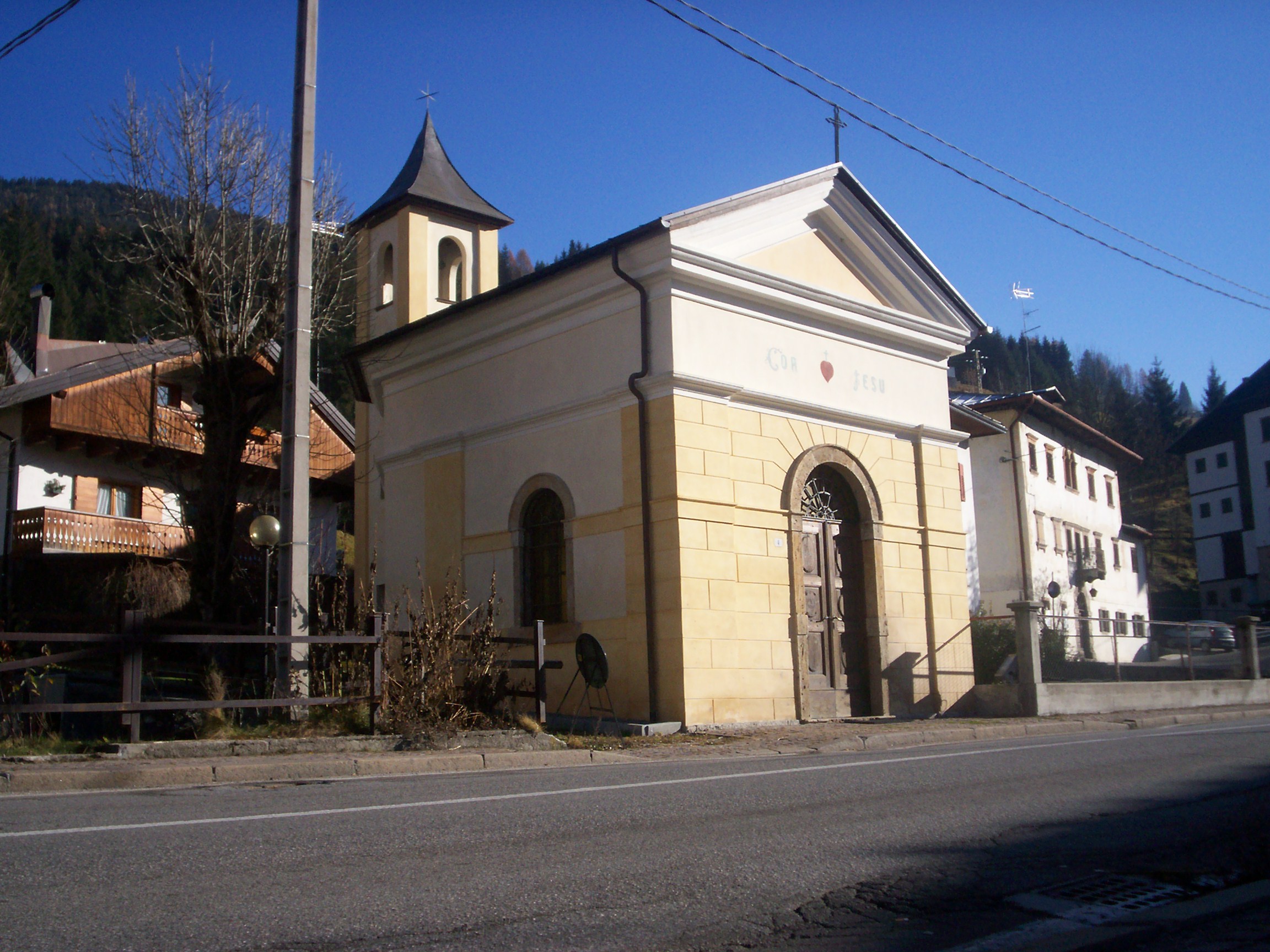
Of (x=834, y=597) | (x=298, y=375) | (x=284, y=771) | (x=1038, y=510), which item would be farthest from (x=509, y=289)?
(x=1038, y=510)

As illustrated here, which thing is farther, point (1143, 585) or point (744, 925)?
point (1143, 585)

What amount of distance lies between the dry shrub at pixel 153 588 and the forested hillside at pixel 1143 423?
149ft

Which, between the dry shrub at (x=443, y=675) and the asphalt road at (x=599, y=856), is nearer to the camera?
the asphalt road at (x=599, y=856)

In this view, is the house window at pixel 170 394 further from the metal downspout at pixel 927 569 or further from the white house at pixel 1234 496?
the white house at pixel 1234 496

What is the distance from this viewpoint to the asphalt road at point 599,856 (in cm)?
418

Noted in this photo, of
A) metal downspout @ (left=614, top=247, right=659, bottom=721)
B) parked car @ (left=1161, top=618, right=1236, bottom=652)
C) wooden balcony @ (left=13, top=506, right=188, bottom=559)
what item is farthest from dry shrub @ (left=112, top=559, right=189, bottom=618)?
parked car @ (left=1161, top=618, right=1236, bottom=652)

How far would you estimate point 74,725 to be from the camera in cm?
1222

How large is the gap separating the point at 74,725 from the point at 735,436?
8678mm

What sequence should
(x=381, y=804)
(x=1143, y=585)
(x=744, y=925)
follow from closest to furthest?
(x=744, y=925) → (x=381, y=804) → (x=1143, y=585)

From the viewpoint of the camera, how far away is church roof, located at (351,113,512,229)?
21.9 metres

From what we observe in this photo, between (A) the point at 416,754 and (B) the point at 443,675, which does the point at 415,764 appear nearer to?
(A) the point at 416,754

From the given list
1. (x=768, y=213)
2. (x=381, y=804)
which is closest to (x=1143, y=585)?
(x=768, y=213)

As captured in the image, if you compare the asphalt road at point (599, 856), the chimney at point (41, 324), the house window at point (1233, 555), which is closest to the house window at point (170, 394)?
the chimney at point (41, 324)

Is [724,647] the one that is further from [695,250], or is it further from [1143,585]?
[1143,585]
